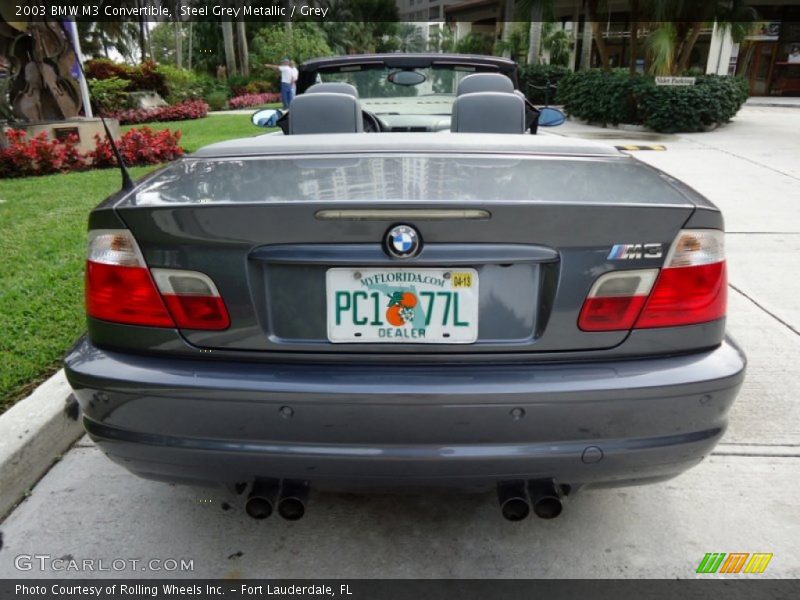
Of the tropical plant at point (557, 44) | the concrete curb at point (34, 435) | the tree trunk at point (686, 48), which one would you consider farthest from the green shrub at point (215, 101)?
the concrete curb at point (34, 435)

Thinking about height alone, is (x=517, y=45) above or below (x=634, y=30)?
below

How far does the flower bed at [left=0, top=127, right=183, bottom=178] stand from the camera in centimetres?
896

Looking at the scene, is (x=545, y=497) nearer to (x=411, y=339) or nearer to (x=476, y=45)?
(x=411, y=339)

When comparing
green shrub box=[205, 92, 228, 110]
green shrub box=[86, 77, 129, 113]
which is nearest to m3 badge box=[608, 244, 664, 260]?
green shrub box=[86, 77, 129, 113]

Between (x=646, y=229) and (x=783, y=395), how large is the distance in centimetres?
201

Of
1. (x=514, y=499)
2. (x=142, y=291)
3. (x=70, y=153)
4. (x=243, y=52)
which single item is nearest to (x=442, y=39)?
(x=243, y=52)

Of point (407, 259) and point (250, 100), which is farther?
point (250, 100)

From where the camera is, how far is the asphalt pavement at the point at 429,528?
2.18 metres

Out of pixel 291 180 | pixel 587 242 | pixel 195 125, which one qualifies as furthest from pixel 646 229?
pixel 195 125

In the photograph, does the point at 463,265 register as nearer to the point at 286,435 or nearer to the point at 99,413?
the point at 286,435

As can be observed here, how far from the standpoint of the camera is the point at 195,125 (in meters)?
17.2

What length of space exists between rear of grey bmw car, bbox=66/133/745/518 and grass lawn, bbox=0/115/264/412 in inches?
62.2

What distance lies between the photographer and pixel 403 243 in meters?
1.72

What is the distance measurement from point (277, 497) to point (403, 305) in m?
0.67
